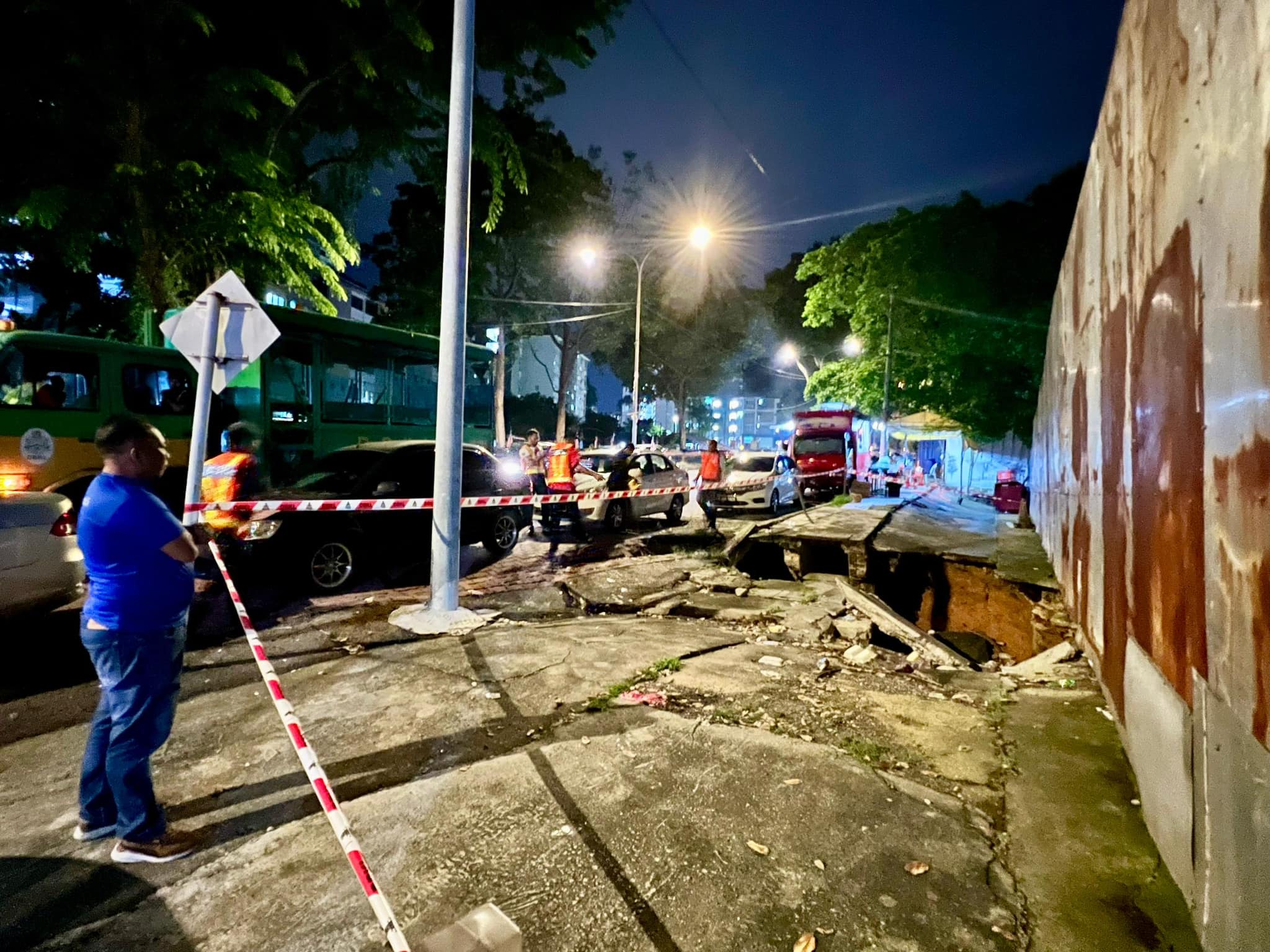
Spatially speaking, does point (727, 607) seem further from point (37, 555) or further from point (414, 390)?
point (414, 390)

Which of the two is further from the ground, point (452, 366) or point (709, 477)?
point (452, 366)

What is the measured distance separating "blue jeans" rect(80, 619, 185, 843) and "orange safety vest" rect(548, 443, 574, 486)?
28.3ft

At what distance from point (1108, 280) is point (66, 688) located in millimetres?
7627

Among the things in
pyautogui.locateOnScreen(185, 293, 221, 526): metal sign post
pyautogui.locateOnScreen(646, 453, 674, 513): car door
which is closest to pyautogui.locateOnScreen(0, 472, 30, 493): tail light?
pyautogui.locateOnScreen(185, 293, 221, 526): metal sign post

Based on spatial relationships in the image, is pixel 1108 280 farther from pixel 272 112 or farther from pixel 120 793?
pixel 272 112

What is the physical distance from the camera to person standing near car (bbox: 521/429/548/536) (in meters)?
11.6

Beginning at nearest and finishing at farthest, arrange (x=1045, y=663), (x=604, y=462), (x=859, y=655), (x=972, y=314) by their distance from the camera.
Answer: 1. (x=1045, y=663)
2. (x=859, y=655)
3. (x=972, y=314)
4. (x=604, y=462)

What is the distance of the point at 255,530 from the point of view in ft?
22.6

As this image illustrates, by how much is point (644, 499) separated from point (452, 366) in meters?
7.07

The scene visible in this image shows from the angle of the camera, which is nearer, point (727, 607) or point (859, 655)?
point (859, 655)

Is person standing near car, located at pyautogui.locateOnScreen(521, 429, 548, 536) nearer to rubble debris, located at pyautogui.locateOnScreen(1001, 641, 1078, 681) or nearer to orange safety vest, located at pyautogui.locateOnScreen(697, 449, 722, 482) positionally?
orange safety vest, located at pyautogui.locateOnScreen(697, 449, 722, 482)

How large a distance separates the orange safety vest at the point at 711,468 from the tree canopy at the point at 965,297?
33.3 ft

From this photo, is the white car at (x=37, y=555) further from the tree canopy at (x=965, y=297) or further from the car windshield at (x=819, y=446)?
the tree canopy at (x=965, y=297)

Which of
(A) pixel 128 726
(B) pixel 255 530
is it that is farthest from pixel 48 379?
(A) pixel 128 726
